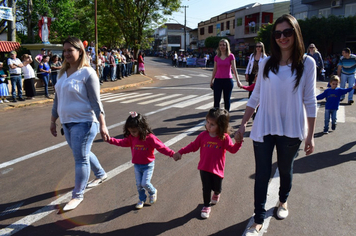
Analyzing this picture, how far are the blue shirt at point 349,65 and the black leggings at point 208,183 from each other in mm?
8578

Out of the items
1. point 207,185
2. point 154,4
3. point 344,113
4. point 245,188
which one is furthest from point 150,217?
point 154,4

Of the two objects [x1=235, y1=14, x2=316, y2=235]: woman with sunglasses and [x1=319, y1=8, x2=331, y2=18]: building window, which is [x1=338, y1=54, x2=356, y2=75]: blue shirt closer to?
[x1=235, y1=14, x2=316, y2=235]: woman with sunglasses

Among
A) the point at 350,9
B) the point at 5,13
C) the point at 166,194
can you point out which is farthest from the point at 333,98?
the point at 350,9

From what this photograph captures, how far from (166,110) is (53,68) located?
6432 mm

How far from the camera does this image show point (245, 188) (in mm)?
4086

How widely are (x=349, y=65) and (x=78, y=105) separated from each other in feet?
31.3

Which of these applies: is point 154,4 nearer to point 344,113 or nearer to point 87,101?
point 344,113

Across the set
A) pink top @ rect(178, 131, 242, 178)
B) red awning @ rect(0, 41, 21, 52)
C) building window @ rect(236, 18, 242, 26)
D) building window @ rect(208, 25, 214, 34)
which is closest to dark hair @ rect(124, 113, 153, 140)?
pink top @ rect(178, 131, 242, 178)

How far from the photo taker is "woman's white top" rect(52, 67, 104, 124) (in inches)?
133

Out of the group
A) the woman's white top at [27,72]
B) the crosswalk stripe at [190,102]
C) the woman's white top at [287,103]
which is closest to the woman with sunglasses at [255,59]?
the crosswalk stripe at [190,102]

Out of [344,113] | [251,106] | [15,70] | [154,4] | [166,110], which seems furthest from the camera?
[154,4]

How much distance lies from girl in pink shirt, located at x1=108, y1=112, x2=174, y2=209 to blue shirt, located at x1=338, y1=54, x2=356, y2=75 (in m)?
8.84

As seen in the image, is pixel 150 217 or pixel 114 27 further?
pixel 114 27

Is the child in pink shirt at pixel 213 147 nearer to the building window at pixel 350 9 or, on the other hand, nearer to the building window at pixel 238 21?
the building window at pixel 350 9
